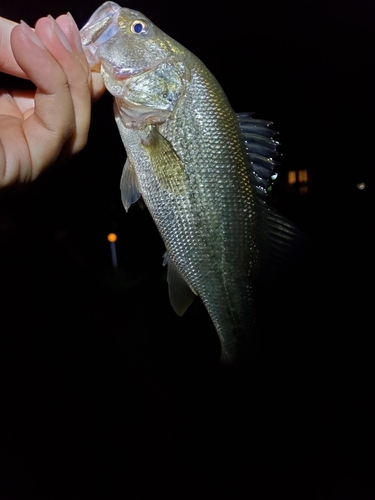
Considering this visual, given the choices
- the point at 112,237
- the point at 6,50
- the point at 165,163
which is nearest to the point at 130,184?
the point at 165,163

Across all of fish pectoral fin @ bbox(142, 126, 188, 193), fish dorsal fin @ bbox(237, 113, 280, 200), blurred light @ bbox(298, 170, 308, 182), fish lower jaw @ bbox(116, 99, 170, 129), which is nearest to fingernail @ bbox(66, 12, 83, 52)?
fish lower jaw @ bbox(116, 99, 170, 129)

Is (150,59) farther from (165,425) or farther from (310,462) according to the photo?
(310,462)

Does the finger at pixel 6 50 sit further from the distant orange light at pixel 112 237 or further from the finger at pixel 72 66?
the distant orange light at pixel 112 237

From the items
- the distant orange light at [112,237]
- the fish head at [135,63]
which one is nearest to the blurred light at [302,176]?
the distant orange light at [112,237]

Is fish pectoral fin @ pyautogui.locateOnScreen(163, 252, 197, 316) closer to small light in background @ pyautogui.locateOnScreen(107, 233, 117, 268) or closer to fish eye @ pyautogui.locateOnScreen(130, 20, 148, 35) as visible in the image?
fish eye @ pyautogui.locateOnScreen(130, 20, 148, 35)

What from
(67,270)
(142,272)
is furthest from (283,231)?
(142,272)

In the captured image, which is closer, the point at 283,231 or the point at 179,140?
the point at 179,140

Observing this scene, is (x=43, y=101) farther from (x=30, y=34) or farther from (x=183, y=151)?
(x=183, y=151)
